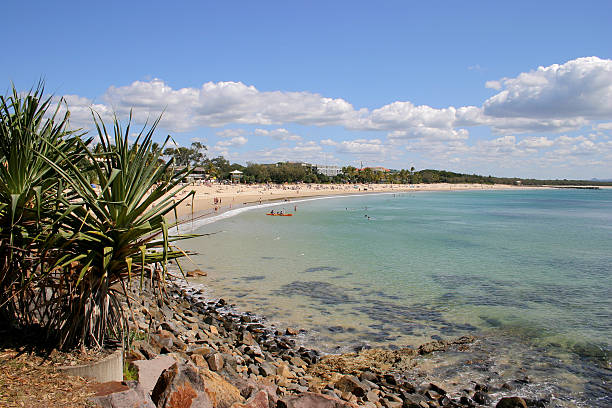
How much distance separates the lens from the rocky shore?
15.2 feet

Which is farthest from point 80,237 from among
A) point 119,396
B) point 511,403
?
point 511,403

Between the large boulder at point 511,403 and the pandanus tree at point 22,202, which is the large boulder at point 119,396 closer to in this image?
the pandanus tree at point 22,202

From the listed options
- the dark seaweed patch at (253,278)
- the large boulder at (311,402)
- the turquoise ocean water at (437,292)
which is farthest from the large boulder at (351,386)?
the dark seaweed patch at (253,278)

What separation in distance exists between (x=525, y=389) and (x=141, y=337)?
7.02 m

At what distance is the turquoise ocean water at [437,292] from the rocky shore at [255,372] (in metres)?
0.96

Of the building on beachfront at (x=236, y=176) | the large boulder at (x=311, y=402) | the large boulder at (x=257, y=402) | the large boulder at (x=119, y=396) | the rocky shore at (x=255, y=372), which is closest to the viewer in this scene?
the large boulder at (x=119, y=396)

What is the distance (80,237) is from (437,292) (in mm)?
13567

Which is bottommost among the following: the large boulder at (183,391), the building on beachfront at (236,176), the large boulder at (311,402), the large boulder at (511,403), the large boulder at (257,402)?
the large boulder at (511,403)

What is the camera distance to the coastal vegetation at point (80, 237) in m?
4.69

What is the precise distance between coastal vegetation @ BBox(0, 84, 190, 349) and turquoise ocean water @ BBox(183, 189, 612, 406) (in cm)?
619

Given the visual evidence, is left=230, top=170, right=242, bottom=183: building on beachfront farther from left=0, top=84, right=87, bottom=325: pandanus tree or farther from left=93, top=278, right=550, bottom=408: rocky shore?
left=0, top=84, right=87, bottom=325: pandanus tree

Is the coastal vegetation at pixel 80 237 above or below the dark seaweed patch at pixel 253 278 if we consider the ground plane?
above

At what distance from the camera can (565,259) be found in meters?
24.1

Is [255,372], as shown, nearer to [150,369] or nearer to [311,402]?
[311,402]
